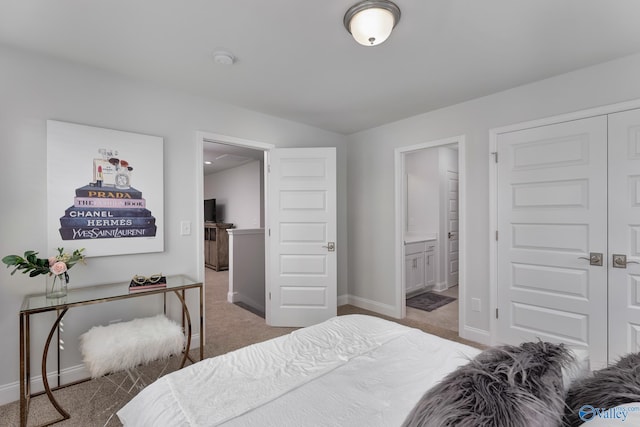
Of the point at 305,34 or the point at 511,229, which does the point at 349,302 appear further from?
the point at 305,34

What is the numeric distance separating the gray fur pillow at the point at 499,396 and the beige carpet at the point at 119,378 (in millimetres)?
2049

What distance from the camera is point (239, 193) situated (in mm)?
7082

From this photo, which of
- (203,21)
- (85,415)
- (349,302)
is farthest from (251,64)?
(349,302)

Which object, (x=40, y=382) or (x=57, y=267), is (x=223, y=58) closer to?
(x=57, y=267)

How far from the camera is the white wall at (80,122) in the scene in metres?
2.06

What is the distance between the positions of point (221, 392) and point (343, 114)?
304 cm

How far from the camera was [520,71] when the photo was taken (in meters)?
2.44

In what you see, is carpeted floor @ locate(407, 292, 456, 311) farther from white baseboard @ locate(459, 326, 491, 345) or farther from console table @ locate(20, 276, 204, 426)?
console table @ locate(20, 276, 204, 426)

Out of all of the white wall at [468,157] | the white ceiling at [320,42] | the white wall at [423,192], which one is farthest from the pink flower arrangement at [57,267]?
the white wall at [423,192]

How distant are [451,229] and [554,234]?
9.17 feet

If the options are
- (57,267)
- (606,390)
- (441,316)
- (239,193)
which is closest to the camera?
(606,390)
